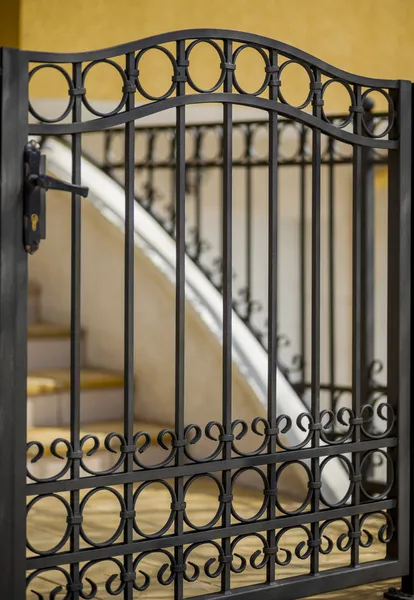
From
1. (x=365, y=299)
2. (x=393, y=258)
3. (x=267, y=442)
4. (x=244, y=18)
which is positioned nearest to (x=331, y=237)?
(x=365, y=299)

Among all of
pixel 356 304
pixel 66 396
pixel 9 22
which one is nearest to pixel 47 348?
pixel 66 396

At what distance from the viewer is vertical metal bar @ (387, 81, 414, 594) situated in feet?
13.8

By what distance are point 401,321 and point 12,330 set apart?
1592 mm

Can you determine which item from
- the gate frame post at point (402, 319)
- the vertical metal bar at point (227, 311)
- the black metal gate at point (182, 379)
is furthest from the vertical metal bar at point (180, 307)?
the gate frame post at point (402, 319)

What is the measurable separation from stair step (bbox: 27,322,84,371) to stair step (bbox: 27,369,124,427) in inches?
3.7

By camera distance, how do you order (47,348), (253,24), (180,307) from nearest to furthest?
1. (180,307)
2. (253,24)
3. (47,348)

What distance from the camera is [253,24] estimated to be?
6.59 metres

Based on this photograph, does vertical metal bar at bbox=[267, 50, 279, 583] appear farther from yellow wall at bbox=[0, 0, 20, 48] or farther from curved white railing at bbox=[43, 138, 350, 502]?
yellow wall at bbox=[0, 0, 20, 48]

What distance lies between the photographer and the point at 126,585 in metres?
3.59

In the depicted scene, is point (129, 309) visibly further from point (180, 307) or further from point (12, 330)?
point (12, 330)

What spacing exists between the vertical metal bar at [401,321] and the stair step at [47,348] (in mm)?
2945

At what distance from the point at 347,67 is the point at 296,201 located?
2.96 meters

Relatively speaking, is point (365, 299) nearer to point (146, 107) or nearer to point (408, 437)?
point (408, 437)

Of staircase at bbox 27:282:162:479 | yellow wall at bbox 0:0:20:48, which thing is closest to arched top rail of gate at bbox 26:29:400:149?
yellow wall at bbox 0:0:20:48
